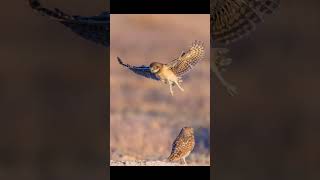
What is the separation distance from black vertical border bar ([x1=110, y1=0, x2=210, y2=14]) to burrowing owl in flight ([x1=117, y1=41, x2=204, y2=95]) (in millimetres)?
251

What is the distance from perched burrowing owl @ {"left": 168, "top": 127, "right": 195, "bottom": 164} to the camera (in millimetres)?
3176

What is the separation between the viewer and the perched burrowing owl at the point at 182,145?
3.18m

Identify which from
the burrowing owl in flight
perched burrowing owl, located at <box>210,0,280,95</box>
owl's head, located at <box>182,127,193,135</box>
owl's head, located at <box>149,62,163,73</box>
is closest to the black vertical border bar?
perched burrowing owl, located at <box>210,0,280,95</box>

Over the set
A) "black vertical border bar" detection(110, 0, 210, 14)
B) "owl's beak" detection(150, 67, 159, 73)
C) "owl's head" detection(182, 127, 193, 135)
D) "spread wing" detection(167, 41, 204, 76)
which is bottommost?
"owl's head" detection(182, 127, 193, 135)

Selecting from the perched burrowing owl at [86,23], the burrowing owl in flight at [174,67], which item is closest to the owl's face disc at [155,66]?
the burrowing owl in flight at [174,67]

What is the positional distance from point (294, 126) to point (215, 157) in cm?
59

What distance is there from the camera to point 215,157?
3156 mm

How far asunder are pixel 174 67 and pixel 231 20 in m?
0.55

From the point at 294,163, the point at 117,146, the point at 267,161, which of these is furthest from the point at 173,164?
the point at 294,163

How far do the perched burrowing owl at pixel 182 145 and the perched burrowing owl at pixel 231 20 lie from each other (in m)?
0.43

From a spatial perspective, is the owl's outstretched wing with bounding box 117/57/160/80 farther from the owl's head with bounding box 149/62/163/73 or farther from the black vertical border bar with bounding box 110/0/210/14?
the black vertical border bar with bounding box 110/0/210/14

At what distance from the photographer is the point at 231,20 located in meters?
3.29

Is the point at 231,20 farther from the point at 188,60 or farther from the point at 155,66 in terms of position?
the point at 155,66

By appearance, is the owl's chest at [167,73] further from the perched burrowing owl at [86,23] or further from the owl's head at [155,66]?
the perched burrowing owl at [86,23]
